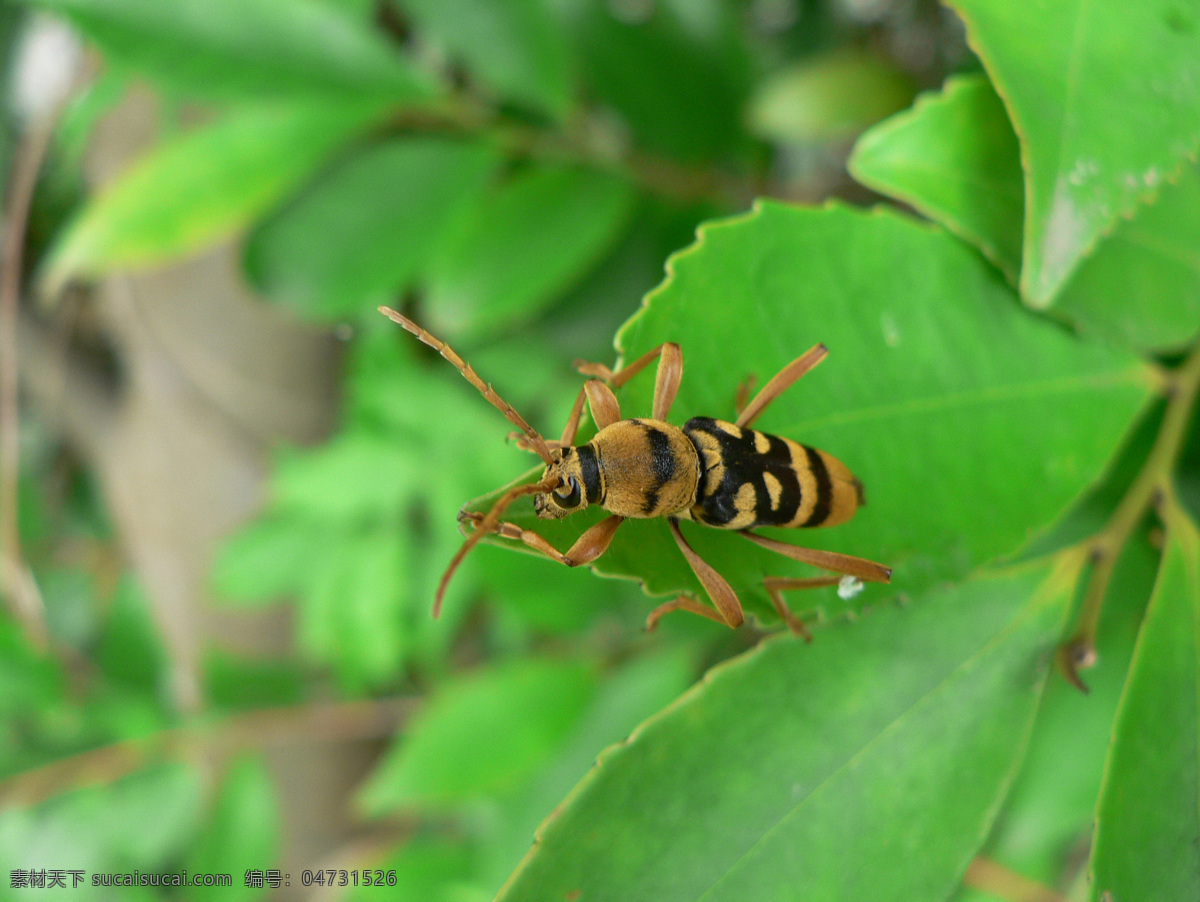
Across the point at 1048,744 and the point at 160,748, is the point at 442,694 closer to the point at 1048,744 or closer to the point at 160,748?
the point at 160,748

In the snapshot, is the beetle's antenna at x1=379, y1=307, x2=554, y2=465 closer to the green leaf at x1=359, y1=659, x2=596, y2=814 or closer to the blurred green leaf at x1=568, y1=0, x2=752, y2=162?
the green leaf at x1=359, y1=659, x2=596, y2=814

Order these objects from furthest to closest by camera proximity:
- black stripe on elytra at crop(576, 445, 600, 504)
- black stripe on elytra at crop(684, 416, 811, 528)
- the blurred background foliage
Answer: black stripe on elytra at crop(576, 445, 600, 504) → black stripe on elytra at crop(684, 416, 811, 528) → the blurred background foliage

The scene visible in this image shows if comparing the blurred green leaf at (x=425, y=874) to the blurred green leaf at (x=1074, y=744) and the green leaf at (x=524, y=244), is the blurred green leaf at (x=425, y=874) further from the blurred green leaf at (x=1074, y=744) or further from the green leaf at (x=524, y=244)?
the green leaf at (x=524, y=244)

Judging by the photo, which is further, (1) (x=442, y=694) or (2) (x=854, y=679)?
(1) (x=442, y=694)

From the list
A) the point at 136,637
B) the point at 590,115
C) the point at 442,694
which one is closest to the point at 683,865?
the point at 442,694

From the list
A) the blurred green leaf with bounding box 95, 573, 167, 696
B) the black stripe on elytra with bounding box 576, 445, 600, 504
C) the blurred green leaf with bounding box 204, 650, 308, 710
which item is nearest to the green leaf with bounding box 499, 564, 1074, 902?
the black stripe on elytra with bounding box 576, 445, 600, 504

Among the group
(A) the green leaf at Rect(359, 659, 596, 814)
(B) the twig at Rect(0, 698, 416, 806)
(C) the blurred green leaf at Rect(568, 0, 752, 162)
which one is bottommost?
(B) the twig at Rect(0, 698, 416, 806)

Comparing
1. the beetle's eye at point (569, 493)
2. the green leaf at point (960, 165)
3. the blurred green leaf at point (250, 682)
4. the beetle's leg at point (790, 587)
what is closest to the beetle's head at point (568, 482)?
the beetle's eye at point (569, 493)

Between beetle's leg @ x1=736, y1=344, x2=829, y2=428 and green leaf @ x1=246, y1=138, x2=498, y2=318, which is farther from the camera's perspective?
green leaf @ x1=246, y1=138, x2=498, y2=318

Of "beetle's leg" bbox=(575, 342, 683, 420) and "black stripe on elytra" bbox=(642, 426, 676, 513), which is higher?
"beetle's leg" bbox=(575, 342, 683, 420)
